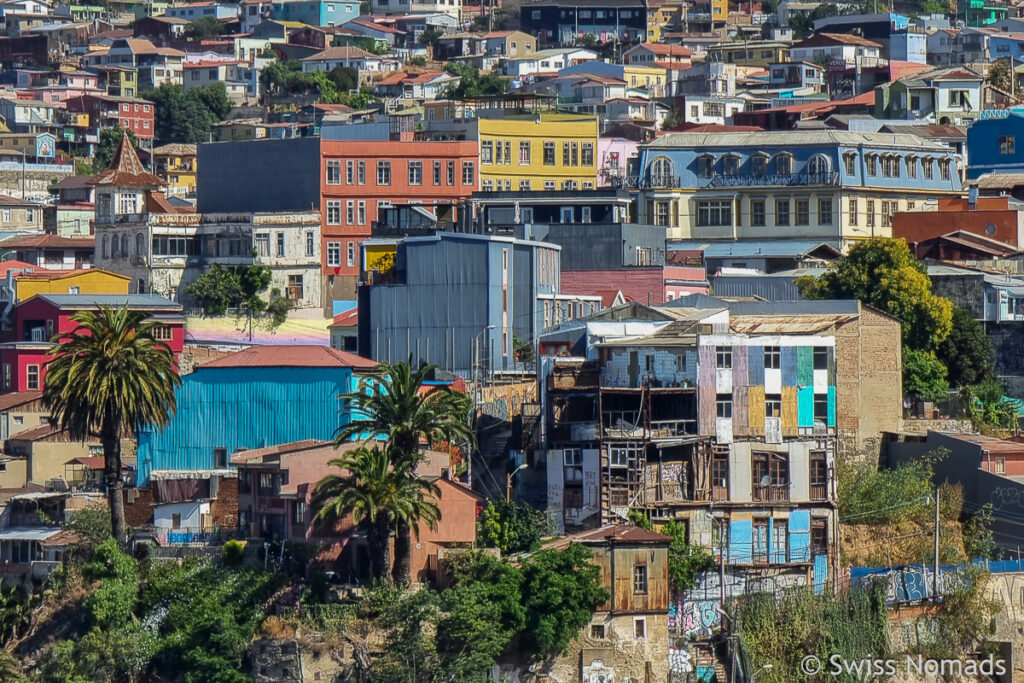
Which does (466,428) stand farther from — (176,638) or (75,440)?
(75,440)

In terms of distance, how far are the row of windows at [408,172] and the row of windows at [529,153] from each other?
6.69 feet

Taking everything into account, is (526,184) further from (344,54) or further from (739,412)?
(344,54)

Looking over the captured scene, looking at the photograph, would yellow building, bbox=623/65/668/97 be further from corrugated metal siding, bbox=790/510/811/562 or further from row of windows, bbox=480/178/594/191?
corrugated metal siding, bbox=790/510/811/562

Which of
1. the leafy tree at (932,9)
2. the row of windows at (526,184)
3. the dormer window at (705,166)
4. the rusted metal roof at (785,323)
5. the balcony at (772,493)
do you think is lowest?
the balcony at (772,493)

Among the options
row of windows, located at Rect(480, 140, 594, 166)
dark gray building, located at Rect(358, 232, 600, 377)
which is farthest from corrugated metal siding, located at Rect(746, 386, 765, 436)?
row of windows, located at Rect(480, 140, 594, 166)

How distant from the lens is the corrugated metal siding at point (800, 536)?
65312 mm

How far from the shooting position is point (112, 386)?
66500mm

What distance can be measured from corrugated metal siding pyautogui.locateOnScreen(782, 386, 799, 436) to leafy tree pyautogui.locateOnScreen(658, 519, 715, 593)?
4.23 m

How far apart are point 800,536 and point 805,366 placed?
486cm

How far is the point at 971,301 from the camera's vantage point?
3287 inches

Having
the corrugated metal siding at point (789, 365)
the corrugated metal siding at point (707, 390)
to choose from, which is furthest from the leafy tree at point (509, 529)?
the corrugated metal siding at point (789, 365)

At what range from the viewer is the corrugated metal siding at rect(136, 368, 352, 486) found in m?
69.9

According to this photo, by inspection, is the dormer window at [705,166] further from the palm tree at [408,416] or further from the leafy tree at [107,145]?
the leafy tree at [107,145]

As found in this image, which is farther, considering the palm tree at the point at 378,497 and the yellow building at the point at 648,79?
the yellow building at the point at 648,79
